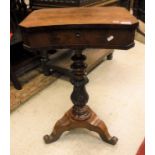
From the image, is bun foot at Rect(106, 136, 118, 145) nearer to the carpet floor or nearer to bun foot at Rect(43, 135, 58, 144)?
the carpet floor

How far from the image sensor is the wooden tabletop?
39.9 inches

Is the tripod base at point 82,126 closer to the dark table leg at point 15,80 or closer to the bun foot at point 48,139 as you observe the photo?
the bun foot at point 48,139

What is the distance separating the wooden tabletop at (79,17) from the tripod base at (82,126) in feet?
1.95

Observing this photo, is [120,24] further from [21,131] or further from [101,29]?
[21,131]

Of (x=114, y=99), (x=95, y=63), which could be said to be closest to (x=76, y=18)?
(x=114, y=99)

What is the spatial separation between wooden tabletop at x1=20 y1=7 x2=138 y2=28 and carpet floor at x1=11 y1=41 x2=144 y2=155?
0.77 metres

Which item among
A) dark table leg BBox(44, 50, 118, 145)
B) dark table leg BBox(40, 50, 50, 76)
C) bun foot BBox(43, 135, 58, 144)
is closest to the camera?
dark table leg BBox(44, 50, 118, 145)

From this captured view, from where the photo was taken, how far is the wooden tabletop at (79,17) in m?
1.01

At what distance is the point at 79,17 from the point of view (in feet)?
3.54

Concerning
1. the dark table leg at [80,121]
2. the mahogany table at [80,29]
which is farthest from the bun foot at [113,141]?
the mahogany table at [80,29]

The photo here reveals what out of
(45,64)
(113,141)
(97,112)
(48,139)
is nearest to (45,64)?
(45,64)

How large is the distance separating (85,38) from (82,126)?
0.61 m

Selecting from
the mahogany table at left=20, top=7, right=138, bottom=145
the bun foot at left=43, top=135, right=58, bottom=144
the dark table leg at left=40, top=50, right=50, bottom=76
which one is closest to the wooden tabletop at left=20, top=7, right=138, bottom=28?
the mahogany table at left=20, top=7, right=138, bottom=145
